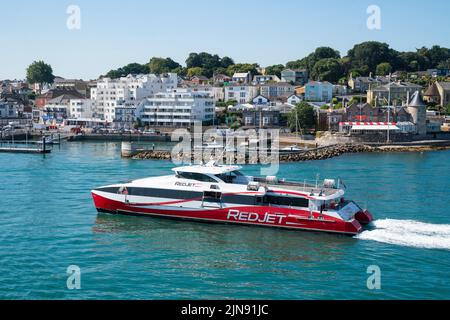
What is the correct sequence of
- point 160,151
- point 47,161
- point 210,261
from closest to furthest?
point 210,261
point 47,161
point 160,151

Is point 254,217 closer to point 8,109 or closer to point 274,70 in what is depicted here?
point 8,109

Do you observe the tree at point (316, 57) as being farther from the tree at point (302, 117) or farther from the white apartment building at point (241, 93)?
the tree at point (302, 117)

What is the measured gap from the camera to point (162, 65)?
106062 millimetres

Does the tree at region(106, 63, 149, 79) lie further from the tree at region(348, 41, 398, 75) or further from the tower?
the tower

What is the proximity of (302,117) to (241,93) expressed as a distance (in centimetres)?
1987

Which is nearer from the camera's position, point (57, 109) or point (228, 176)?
point (228, 176)

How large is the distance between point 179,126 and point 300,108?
14689mm

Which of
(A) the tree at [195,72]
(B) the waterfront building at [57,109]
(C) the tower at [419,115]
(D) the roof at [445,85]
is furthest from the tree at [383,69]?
Result: (B) the waterfront building at [57,109]

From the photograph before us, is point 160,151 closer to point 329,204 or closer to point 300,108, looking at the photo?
point 300,108

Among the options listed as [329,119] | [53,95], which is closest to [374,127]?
[329,119]

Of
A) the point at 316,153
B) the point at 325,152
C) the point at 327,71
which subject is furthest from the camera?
the point at 327,71

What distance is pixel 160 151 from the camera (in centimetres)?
4481

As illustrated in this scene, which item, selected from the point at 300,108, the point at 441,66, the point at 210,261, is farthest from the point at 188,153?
the point at 441,66

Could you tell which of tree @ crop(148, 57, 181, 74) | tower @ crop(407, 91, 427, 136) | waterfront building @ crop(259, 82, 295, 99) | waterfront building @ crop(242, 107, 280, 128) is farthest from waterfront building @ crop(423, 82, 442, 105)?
tree @ crop(148, 57, 181, 74)
